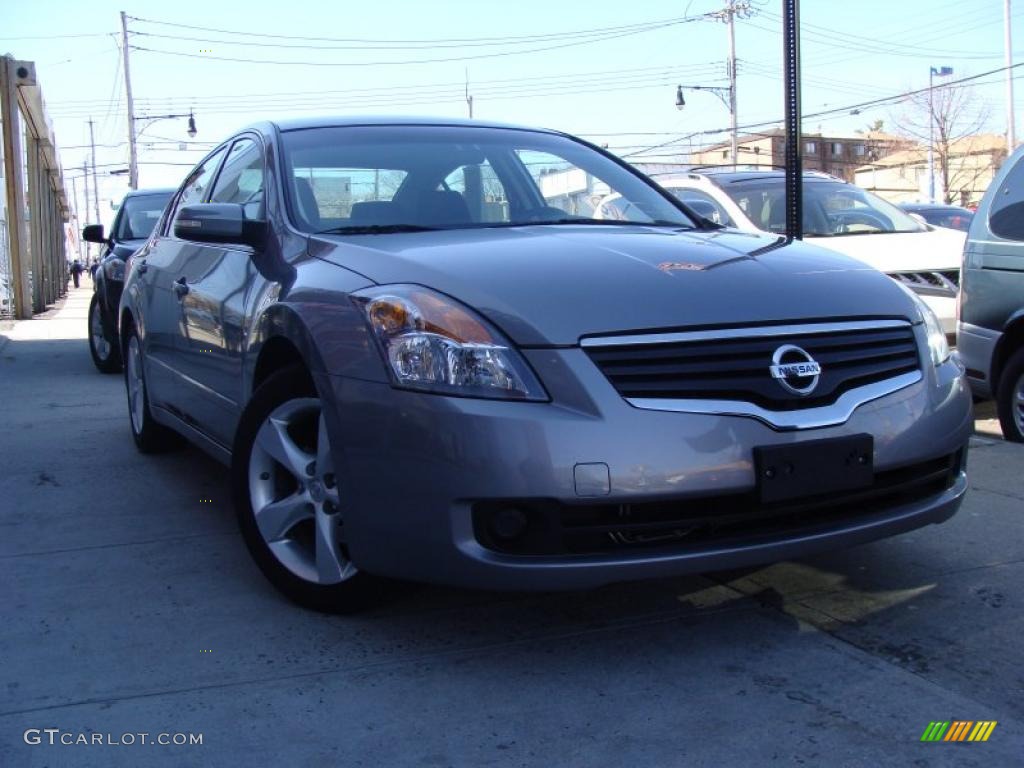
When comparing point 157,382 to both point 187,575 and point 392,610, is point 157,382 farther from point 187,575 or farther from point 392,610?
point 392,610

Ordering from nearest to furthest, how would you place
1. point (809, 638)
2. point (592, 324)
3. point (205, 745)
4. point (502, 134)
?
point (205, 745)
point (592, 324)
point (809, 638)
point (502, 134)

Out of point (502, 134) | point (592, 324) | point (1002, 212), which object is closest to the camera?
point (592, 324)

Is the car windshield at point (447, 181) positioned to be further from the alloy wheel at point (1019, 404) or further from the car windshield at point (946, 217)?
the car windshield at point (946, 217)

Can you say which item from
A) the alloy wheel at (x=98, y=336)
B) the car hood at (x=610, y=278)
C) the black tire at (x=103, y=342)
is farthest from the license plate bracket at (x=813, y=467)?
the alloy wheel at (x=98, y=336)

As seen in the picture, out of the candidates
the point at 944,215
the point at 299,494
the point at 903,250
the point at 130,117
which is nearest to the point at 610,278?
the point at 299,494

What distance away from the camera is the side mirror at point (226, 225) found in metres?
3.88

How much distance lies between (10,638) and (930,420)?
2.77 m

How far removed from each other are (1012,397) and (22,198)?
20.2 meters

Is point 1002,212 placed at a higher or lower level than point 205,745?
higher

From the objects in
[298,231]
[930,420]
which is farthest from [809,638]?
[298,231]

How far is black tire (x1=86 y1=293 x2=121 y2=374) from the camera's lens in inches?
398

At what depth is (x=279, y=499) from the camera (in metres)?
3.54

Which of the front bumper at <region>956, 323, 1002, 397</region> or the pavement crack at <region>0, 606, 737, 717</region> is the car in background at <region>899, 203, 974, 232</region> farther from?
the pavement crack at <region>0, 606, 737, 717</region>

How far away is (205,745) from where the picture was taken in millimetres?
2635
